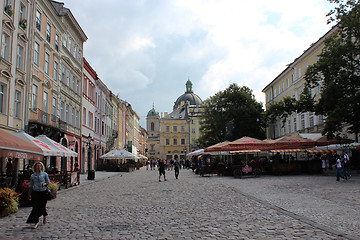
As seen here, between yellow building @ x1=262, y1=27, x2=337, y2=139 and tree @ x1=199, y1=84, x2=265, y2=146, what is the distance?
4.61 m

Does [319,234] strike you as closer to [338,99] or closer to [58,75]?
[338,99]

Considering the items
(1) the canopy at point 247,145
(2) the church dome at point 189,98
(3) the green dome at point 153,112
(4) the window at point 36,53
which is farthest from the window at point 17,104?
(2) the church dome at point 189,98

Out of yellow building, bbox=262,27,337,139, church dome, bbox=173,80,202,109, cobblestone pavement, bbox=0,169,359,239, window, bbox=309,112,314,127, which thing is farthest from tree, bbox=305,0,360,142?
church dome, bbox=173,80,202,109

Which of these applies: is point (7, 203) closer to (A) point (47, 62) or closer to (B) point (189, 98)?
(A) point (47, 62)

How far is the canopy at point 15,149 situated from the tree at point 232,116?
139ft

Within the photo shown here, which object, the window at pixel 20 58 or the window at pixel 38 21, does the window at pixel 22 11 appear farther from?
the window at pixel 20 58

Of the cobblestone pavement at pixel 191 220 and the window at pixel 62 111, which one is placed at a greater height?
the window at pixel 62 111

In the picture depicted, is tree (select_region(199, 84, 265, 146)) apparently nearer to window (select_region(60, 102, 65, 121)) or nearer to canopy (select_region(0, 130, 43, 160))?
window (select_region(60, 102, 65, 121))

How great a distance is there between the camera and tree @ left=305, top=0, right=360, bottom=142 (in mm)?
26125

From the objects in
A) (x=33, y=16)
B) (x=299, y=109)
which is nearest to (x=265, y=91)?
(x=299, y=109)

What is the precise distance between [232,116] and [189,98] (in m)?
77.5

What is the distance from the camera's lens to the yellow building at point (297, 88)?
44.1 meters

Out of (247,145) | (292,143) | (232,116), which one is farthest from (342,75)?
(232,116)

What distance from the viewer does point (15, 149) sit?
11859mm
